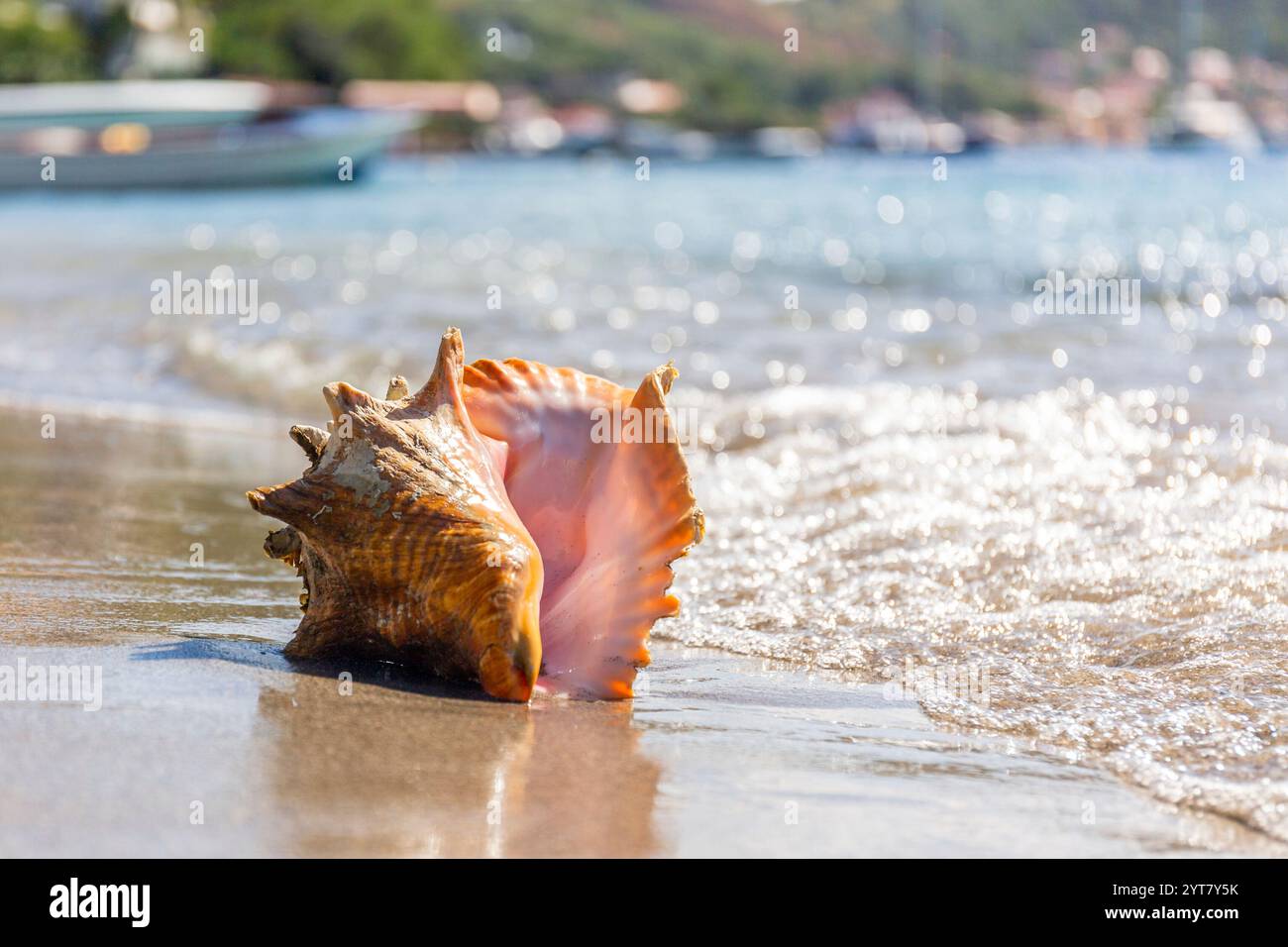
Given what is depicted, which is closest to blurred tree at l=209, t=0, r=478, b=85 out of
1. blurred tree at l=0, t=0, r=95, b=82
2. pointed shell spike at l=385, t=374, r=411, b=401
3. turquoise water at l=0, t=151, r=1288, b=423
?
blurred tree at l=0, t=0, r=95, b=82

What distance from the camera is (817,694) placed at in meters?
3.24

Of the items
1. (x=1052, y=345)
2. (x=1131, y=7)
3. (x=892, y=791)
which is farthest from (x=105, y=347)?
(x=1131, y=7)

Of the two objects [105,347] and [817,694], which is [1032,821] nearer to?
[817,694]

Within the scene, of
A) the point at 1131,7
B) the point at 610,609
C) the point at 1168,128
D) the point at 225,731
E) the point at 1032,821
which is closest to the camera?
the point at 1032,821

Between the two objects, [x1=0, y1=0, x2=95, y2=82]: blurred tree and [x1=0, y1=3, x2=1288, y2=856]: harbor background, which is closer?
[x1=0, y1=3, x2=1288, y2=856]: harbor background

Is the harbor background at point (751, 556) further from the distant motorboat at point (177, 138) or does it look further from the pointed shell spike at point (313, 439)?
the distant motorboat at point (177, 138)

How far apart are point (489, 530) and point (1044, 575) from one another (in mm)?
1815

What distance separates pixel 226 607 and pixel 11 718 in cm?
101

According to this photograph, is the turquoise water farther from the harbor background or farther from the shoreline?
the shoreline

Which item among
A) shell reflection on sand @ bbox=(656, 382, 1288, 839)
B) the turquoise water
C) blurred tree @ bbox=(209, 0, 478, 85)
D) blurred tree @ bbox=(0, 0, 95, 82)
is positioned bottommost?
shell reflection on sand @ bbox=(656, 382, 1288, 839)

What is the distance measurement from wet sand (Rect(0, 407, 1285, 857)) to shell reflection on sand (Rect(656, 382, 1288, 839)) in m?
0.20

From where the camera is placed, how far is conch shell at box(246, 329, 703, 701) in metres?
2.89
